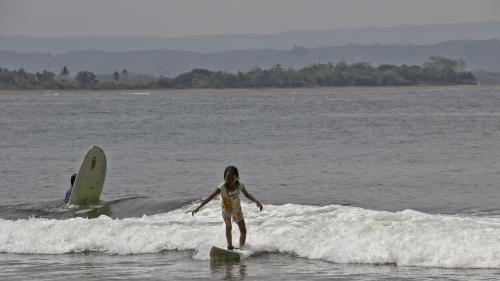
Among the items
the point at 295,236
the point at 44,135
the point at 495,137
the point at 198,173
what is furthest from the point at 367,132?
the point at 295,236

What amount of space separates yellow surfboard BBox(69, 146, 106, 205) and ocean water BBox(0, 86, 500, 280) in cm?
53

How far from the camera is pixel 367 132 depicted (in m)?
59.4

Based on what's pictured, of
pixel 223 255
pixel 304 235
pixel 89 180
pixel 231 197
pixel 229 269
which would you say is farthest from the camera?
pixel 89 180

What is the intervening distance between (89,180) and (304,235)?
955 centimetres

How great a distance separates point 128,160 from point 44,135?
20737mm

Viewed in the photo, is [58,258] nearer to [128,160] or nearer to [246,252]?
[246,252]

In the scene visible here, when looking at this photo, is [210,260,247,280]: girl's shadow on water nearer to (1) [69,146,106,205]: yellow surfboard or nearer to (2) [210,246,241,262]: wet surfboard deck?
(2) [210,246,241,262]: wet surfboard deck

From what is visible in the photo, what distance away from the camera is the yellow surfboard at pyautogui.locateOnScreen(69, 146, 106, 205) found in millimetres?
28719

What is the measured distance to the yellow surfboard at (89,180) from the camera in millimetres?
28719

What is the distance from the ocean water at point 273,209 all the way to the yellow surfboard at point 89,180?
529mm

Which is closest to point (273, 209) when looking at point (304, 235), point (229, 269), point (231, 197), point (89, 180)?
point (304, 235)

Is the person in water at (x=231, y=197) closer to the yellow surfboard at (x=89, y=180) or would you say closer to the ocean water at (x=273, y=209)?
A: the ocean water at (x=273, y=209)

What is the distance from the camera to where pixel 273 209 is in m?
25.0

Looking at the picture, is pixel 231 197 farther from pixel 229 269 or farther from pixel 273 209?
pixel 273 209
